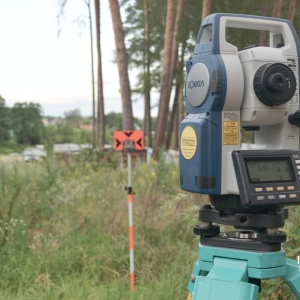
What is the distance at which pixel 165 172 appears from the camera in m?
7.85

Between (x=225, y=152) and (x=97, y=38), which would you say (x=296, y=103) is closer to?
(x=225, y=152)

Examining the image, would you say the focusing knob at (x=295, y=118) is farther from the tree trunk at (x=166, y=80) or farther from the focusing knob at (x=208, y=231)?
the tree trunk at (x=166, y=80)

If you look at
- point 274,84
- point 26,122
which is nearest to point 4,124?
point 26,122

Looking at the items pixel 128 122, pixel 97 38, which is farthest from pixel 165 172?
pixel 97 38

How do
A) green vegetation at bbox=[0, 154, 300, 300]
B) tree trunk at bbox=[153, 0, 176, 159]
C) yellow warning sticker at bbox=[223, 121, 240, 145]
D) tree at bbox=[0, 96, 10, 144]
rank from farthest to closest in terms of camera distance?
tree trunk at bbox=[153, 0, 176, 159], tree at bbox=[0, 96, 10, 144], green vegetation at bbox=[0, 154, 300, 300], yellow warning sticker at bbox=[223, 121, 240, 145]

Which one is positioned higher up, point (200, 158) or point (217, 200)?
point (200, 158)

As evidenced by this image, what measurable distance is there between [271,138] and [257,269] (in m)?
0.59

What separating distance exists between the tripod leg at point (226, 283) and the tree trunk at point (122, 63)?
31.5ft

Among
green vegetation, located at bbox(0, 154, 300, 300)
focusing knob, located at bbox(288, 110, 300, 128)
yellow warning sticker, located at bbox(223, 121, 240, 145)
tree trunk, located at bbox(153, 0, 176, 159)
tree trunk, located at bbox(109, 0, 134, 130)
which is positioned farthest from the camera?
tree trunk, located at bbox(153, 0, 176, 159)

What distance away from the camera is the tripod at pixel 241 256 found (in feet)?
7.20

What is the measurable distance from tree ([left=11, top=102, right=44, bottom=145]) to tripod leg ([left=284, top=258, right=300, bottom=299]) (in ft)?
A: 30.0

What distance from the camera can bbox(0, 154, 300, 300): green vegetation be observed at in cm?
441

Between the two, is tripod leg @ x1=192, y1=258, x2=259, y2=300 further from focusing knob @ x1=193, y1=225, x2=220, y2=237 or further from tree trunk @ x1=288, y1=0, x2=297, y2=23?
tree trunk @ x1=288, y1=0, x2=297, y2=23

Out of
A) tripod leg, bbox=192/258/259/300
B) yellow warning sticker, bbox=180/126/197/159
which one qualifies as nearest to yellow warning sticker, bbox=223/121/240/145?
yellow warning sticker, bbox=180/126/197/159
